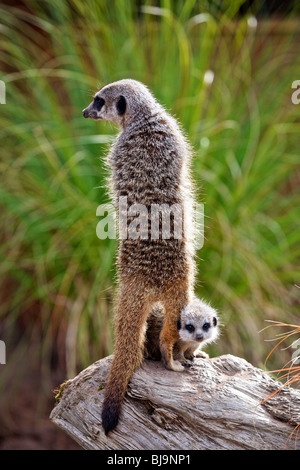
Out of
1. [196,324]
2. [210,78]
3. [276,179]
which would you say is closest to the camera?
A: [196,324]

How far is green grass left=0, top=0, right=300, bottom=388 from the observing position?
2.32 meters

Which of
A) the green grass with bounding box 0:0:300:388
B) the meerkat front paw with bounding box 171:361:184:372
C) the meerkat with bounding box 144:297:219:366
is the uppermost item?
the green grass with bounding box 0:0:300:388

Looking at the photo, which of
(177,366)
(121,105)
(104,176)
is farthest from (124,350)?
(104,176)

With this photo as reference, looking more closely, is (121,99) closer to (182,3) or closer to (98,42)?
(98,42)

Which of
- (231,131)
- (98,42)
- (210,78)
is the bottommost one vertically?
(231,131)

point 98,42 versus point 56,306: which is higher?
point 98,42

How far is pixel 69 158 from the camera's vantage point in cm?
246

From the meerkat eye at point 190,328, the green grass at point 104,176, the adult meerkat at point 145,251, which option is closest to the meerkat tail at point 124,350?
the adult meerkat at point 145,251

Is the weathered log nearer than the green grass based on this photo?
Yes

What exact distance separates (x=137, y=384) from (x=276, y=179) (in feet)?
5.12

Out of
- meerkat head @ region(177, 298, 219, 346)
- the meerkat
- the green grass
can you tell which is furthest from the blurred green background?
meerkat head @ region(177, 298, 219, 346)

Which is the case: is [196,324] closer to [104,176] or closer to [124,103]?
[124,103]

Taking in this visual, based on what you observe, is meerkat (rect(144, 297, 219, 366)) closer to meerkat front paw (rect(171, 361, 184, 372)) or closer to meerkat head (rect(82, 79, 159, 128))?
meerkat front paw (rect(171, 361, 184, 372))
